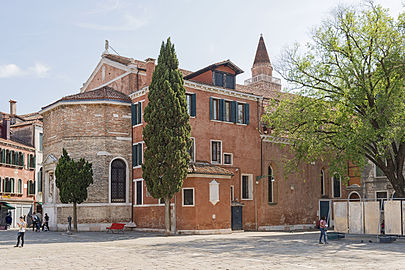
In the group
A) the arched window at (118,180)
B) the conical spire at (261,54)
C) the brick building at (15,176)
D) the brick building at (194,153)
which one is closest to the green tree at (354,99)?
Result: the brick building at (194,153)

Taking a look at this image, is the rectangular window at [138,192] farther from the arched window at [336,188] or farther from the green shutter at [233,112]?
the arched window at [336,188]

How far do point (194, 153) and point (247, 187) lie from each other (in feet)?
17.9

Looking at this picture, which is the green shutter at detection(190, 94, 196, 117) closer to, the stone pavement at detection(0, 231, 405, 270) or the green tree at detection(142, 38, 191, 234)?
the green tree at detection(142, 38, 191, 234)

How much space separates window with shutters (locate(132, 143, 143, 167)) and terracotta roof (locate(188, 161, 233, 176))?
3.84 meters

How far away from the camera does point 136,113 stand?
32.4m

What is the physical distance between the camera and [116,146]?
3238cm

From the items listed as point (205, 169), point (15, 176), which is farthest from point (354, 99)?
point (15, 176)

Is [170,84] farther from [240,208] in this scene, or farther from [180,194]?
[240,208]

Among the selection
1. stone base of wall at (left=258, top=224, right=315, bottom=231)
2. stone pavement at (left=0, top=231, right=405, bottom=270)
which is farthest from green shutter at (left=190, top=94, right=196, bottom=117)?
stone pavement at (left=0, top=231, right=405, bottom=270)

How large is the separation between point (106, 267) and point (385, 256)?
9.42m

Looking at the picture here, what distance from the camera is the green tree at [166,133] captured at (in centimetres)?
2694

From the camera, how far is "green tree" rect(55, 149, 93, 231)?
96.5 feet

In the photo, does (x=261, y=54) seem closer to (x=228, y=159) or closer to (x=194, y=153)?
(x=228, y=159)

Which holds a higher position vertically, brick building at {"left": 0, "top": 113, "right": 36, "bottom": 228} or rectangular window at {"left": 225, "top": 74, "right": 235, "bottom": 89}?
rectangular window at {"left": 225, "top": 74, "right": 235, "bottom": 89}
